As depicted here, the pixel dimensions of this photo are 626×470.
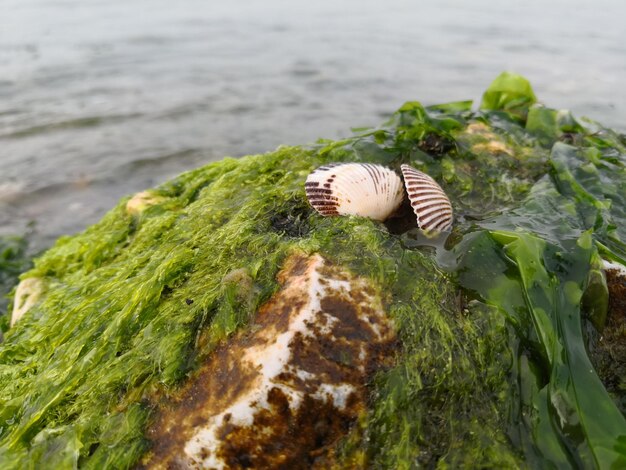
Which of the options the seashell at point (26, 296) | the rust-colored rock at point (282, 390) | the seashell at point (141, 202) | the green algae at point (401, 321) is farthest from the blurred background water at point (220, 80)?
the rust-colored rock at point (282, 390)

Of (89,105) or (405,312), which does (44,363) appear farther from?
(89,105)

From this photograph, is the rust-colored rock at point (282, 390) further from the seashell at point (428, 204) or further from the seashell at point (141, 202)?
the seashell at point (141, 202)

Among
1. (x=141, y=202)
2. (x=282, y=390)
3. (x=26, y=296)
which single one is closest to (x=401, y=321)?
(x=282, y=390)

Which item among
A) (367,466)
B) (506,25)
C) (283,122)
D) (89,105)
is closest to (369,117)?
(283,122)

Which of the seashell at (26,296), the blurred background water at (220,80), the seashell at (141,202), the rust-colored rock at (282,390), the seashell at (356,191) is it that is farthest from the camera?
the blurred background water at (220,80)

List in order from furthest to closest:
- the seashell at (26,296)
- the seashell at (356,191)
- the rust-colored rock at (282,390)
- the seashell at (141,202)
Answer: the seashell at (141,202) → the seashell at (26,296) → the seashell at (356,191) → the rust-colored rock at (282,390)

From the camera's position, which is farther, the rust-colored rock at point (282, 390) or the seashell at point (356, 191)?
the seashell at point (356, 191)

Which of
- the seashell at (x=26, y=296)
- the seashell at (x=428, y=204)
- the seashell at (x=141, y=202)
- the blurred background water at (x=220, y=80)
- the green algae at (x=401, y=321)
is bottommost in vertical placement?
the blurred background water at (x=220, y=80)
